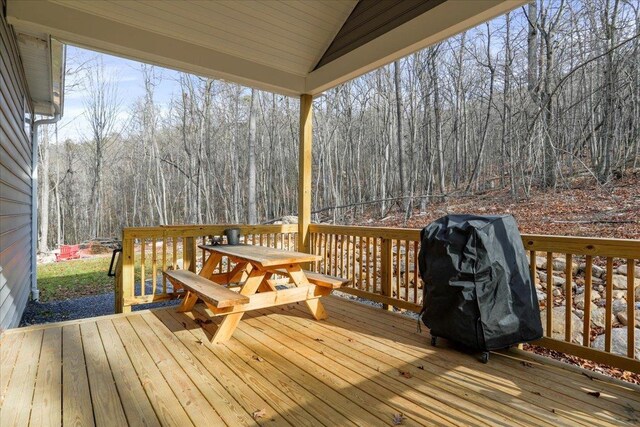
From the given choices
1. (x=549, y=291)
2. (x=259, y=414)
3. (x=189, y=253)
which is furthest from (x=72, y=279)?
(x=549, y=291)

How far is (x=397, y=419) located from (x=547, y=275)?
5.22 feet

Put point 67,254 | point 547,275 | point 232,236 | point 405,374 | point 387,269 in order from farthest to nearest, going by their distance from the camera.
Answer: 1. point 67,254
2. point 232,236
3. point 387,269
4. point 547,275
5. point 405,374

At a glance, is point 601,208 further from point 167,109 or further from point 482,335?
point 167,109

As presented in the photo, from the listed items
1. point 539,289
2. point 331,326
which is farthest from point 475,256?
point 539,289

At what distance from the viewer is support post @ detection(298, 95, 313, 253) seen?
4.46m

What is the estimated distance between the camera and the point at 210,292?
2.64 meters

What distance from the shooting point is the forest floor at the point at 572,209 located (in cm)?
629

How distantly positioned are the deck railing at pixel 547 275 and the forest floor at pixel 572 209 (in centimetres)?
110

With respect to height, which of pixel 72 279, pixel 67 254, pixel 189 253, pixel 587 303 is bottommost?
pixel 72 279

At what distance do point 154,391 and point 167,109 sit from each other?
700 inches

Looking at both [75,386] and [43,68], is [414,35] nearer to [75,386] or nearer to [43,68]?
[75,386]

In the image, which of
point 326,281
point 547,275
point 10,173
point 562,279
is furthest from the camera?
point 562,279

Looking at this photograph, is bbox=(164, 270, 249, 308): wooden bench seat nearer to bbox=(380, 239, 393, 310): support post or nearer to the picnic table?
the picnic table

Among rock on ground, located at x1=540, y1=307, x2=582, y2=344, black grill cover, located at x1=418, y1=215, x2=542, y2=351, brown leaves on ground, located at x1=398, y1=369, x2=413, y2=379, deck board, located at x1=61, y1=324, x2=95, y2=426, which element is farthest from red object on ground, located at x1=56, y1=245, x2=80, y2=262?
rock on ground, located at x1=540, y1=307, x2=582, y2=344
